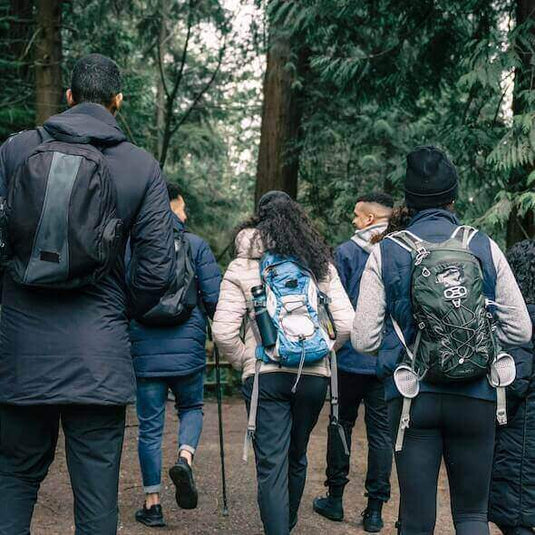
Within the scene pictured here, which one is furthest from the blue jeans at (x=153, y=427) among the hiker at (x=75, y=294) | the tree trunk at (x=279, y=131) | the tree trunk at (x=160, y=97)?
the tree trunk at (x=160, y=97)

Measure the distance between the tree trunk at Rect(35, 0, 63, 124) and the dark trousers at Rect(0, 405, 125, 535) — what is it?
281 inches

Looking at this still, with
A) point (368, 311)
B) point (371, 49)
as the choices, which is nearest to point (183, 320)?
point (368, 311)

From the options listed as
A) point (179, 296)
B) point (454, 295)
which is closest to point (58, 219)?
point (454, 295)

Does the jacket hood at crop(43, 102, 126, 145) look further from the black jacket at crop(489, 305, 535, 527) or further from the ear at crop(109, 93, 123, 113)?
the black jacket at crop(489, 305, 535, 527)

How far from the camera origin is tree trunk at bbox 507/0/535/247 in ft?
22.4

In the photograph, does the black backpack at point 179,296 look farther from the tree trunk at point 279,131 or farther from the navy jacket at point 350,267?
the tree trunk at point 279,131

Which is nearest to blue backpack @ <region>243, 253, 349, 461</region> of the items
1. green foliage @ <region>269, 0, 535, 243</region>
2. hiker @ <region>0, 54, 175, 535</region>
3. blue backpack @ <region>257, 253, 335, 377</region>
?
blue backpack @ <region>257, 253, 335, 377</region>

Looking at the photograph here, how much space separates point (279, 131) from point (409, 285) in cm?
883

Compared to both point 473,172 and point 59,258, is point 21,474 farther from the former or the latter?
point 473,172

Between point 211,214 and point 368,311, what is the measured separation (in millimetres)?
12213

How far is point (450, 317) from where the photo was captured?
319cm

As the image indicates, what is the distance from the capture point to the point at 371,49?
29.8ft

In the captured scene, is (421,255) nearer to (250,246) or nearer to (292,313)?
(292,313)

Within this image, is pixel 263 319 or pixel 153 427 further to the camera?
pixel 153 427
